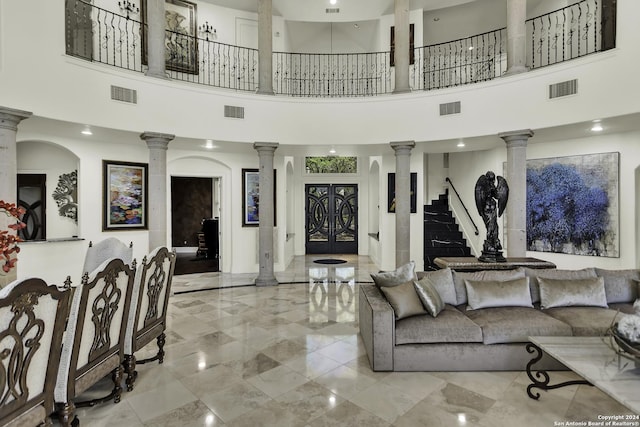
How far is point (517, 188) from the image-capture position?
597cm

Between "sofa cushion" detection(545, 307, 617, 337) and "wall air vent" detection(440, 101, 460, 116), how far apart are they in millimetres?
4001

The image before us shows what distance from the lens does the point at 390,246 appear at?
855cm

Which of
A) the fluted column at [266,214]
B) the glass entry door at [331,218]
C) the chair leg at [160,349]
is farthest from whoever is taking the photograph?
the glass entry door at [331,218]

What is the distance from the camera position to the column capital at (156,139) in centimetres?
593

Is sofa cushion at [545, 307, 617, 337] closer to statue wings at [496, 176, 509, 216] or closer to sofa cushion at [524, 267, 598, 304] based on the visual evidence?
sofa cushion at [524, 267, 598, 304]

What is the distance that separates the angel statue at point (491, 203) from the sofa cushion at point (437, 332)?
206cm

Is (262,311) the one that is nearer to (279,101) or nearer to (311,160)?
(279,101)

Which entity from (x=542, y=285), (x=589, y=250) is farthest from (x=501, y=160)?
(x=542, y=285)

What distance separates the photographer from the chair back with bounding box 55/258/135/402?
2141 mm

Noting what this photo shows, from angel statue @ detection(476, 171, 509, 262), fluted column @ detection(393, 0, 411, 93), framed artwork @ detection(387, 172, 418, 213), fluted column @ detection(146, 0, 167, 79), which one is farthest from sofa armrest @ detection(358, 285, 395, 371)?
fluted column @ detection(146, 0, 167, 79)

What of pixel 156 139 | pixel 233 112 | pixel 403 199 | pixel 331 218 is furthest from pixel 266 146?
pixel 331 218

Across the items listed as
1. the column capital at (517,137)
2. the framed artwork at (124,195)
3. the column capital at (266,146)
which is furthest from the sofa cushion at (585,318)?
the framed artwork at (124,195)

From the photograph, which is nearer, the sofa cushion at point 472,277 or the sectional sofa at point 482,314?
the sectional sofa at point 482,314

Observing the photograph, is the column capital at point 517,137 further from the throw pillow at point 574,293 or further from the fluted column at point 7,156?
the fluted column at point 7,156
